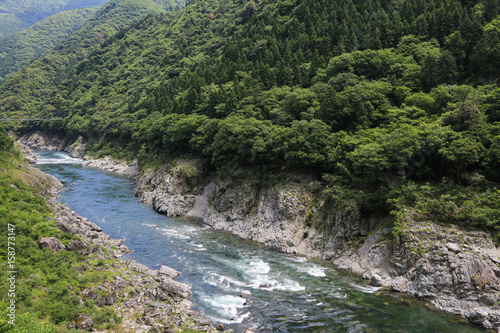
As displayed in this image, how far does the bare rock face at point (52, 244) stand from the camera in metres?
26.3

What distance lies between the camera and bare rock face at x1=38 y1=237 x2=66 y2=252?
26.3 m

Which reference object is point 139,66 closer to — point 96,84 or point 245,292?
point 96,84

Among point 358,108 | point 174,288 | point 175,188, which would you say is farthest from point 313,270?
point 175,188

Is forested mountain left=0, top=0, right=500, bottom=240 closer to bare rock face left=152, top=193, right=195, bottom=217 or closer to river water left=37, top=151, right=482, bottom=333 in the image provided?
bare rock face left=152, top=193, right=195, bottom=217

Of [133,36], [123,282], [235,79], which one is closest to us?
[123,282]

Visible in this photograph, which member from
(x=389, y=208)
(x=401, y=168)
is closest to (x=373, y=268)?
(x=389, y=208)

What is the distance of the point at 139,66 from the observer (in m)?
149

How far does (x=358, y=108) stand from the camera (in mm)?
44594

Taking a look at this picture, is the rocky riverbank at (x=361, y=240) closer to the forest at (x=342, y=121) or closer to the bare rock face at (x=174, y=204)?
the bare rock face at (x=174, y=204)

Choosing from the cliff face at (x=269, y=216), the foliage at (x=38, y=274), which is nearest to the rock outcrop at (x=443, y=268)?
the cliff face at (x=269, y=216)

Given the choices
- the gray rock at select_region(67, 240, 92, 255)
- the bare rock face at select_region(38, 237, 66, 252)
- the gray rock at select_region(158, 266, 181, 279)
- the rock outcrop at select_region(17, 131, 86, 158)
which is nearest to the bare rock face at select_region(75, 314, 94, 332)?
the bare rock face at select_region(38, 237, 66, 252)

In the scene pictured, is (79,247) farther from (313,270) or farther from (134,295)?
(313,270)

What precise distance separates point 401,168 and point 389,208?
15.0 feet

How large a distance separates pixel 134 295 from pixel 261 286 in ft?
35.4
